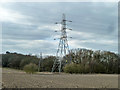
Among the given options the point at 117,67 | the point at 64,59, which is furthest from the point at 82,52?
the point at 64,59

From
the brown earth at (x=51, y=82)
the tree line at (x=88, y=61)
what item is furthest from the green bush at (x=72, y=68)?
the brown earth at (x=51, y=82)

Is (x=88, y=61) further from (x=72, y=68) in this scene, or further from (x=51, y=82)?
(x=51, y=82)

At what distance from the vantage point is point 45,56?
80.4 m

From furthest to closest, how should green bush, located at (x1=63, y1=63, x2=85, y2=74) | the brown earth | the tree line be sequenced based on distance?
1. the tree line
2. green bush, located at (x1=63, y1=63, x2=85, y2=74)
3. the brown earth

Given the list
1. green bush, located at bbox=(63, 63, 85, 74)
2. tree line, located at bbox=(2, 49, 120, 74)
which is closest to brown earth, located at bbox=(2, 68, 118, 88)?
green bush, located at bbox=(63, 63, 85, 74)

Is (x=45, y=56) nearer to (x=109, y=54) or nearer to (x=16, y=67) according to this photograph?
(x=16, y=67)

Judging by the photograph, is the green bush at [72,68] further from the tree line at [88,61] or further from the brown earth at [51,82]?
the brown earth at [51,82]

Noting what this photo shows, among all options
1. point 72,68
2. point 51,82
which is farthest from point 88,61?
point 51,82

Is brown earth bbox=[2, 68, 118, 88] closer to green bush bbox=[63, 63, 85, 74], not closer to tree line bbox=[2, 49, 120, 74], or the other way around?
green bush bbox=[63, 63, 85, 74]

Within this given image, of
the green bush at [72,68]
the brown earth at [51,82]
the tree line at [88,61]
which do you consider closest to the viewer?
the brown earth at [51,82]

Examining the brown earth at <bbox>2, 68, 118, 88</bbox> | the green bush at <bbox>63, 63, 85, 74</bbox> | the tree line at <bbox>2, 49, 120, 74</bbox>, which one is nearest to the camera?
the brown earth at <bbox>2, 68, 118, 88</bbox>

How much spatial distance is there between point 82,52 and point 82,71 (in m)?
14.7

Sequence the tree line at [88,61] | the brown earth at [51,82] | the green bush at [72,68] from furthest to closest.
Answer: the tree line at [88,61] → the green bush at [72,68] → the brown earth at [51,82]

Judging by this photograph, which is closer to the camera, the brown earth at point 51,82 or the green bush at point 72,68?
the brown earth at point 51,82
